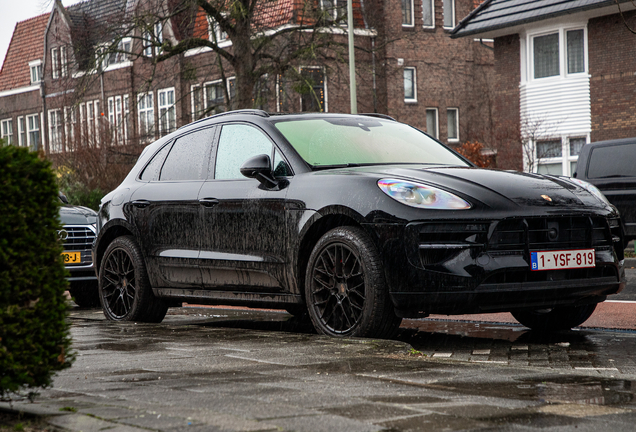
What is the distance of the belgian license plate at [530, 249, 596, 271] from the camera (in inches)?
252

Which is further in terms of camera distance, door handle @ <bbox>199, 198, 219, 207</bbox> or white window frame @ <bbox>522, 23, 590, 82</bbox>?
white window frame @ <bbox>522, 23, 590, 82</bbox>

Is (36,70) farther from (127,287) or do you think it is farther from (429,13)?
(127,287)

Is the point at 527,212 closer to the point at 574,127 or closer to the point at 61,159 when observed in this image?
the point at 574,127

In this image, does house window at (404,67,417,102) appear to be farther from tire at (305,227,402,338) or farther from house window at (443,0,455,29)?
tire at (305,227,402,338)

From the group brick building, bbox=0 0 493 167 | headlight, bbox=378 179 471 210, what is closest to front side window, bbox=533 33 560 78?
brick building, bbox=0 0 493 167

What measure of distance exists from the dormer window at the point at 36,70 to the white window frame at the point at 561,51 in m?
36.4

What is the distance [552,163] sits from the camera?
96.1ft

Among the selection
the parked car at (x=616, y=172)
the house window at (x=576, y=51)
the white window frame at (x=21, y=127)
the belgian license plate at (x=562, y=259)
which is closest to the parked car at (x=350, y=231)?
the belgian license plate at (x=562, y=259)

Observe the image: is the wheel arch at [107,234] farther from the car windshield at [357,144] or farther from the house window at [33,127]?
the house window at [33,127]

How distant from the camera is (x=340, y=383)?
465cm

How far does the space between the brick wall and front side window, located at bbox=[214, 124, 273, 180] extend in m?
21.7

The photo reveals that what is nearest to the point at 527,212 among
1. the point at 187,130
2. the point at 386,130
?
the point at 386,130

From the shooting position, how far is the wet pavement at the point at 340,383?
3760 mm

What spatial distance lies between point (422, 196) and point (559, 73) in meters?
24.3
